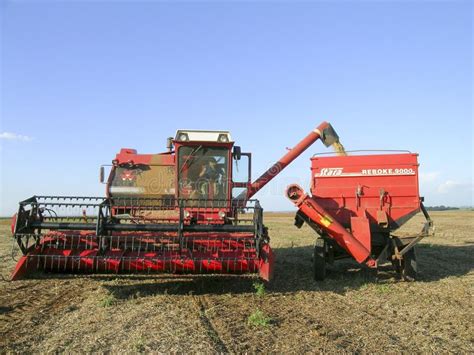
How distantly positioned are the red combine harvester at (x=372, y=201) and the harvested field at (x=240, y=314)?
0.49 m

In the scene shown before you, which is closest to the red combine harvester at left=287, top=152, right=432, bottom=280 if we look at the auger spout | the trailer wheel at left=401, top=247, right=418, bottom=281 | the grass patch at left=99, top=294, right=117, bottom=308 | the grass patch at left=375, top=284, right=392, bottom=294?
the trailer wheel at left=401, top=247, right=418, bottom=281

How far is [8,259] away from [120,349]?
25.8 feet

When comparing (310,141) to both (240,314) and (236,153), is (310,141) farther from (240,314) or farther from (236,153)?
(240,314)

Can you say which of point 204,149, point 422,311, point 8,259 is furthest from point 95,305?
point 8,259

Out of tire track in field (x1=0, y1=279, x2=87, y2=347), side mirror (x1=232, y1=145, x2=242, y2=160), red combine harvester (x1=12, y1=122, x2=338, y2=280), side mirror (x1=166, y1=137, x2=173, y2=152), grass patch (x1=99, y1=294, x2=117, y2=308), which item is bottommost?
tire track in field (x1=0, y1=279, x2=87, y2=347)

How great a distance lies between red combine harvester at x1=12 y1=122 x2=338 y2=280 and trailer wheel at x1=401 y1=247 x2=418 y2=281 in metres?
3.08

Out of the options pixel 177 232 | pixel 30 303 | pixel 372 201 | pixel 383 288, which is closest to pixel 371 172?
pixel 372 201

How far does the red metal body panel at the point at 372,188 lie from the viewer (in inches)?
310

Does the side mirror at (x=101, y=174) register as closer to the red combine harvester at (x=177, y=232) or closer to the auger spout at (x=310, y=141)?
the red combine harvester at (x=177, y=232)

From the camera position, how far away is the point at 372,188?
796 centimetres

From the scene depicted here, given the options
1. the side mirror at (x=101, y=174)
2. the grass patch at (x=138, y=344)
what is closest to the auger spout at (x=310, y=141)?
the side mirror at (x=101, y=174)

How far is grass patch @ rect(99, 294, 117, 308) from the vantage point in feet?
17.8

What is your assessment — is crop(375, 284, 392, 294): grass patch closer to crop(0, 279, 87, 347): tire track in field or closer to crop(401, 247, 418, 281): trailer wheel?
crop(401, 247, 418, 281): trailer wheel

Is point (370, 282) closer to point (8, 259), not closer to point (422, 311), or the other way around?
point (422, 311)
